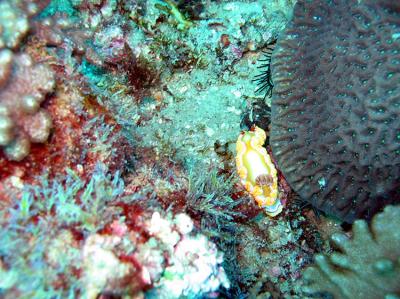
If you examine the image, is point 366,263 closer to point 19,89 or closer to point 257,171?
point 257,171

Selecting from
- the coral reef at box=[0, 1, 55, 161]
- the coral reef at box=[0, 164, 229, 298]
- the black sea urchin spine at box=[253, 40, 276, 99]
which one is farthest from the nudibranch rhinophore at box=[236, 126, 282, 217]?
the coral reef at box=[0, 1, 55, 161]

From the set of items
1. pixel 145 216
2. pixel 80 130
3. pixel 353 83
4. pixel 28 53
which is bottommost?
pixel 145 216

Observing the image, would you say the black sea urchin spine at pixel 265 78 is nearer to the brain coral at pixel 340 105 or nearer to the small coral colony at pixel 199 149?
the small coral colony at pixel 199 149

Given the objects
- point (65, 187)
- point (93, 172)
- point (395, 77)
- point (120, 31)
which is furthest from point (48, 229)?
point (395, 77)

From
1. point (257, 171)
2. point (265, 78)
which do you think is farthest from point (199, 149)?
point (265, 78)

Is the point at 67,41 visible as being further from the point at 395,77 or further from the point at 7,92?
the point at 395,77
